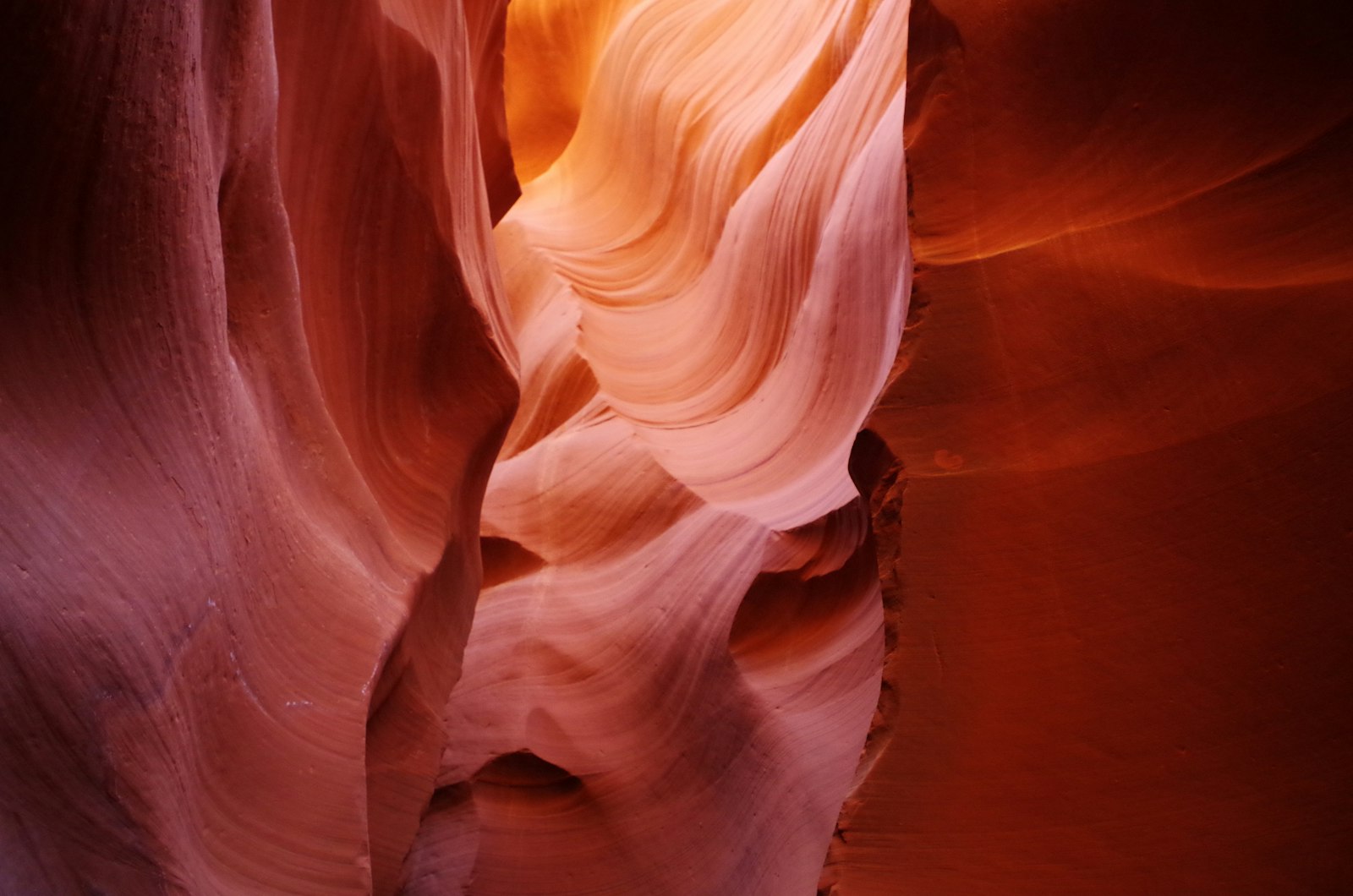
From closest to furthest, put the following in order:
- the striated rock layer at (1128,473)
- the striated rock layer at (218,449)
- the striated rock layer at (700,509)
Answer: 1. the striated rock layer at (218,449)
2. the striated rock layer at (1128,473)
3. the striated rock layer at (700,509)

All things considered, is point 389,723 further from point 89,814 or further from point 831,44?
point 831,44

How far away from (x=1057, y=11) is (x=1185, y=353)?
81 centimetres

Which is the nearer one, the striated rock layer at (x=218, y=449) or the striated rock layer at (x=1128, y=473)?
the striated rock layer at (x=218, y=449)

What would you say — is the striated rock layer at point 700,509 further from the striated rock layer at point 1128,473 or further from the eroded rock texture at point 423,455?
the striated rock layer at point 1128,473

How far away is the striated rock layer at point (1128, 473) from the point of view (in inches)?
69.2

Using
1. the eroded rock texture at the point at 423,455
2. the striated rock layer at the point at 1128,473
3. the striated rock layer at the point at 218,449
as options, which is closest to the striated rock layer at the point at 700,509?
the eroded rock texture at the point at 423,455

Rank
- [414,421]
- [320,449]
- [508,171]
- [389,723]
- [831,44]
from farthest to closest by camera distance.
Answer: [508,171] < [831,44] < [414,421] < [389,723] < [320,449]

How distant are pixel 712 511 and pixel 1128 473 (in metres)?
1.62

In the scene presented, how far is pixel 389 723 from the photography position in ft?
8.20

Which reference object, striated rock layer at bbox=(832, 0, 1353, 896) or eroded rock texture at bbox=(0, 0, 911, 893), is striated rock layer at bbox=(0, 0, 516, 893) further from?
striated rock layer at bbox=(832, 0, 1353, 896)

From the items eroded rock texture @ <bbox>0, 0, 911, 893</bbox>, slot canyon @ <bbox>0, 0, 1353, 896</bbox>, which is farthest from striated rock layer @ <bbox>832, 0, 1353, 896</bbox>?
eroded rock texture @ <bbox>0, 0, 911, 893</bbox>

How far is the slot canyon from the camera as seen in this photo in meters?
1.57

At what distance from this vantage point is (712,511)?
339 cm

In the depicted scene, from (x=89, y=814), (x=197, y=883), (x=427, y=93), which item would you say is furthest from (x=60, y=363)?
(x=427, y=93)
